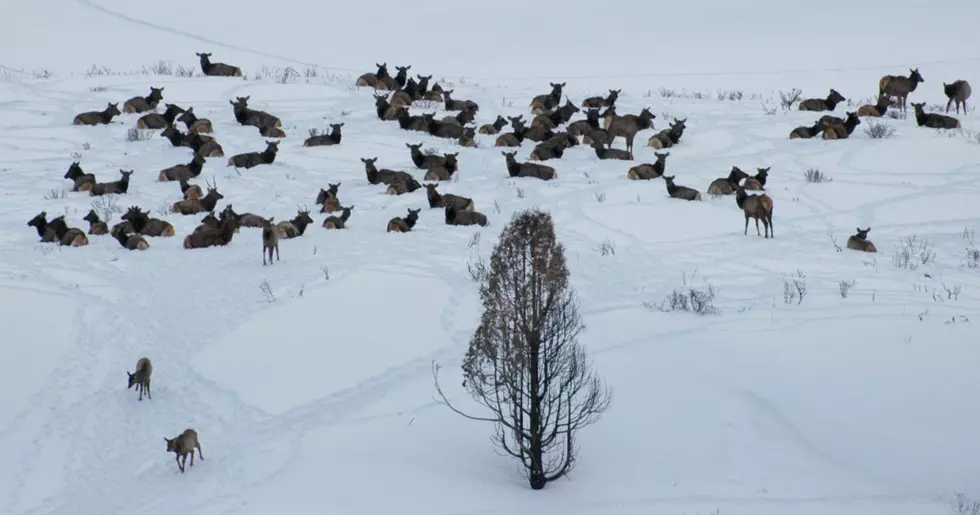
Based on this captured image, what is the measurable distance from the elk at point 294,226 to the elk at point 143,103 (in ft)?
32.9

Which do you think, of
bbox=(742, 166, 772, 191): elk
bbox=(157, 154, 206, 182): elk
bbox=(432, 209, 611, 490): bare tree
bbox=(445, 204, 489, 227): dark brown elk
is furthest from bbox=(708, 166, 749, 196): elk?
bbox=(432, 209, 611, 490): bare tree

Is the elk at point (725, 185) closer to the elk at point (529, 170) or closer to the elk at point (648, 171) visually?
the elk at point (648, 171)

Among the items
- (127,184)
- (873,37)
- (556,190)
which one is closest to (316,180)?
(127,184)

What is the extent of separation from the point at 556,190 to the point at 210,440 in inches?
421

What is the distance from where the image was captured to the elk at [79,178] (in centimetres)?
1966

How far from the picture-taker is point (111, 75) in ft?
98.7

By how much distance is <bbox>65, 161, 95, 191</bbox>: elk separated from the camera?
774 inches

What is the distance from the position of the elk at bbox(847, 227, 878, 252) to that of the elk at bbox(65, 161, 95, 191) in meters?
13.8

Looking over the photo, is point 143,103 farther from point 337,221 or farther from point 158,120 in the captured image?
point 337,221

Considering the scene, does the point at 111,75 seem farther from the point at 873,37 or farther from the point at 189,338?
the point at 873,37

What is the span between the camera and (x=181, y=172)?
20.3m

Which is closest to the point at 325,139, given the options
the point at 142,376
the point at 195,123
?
the point at 195,123

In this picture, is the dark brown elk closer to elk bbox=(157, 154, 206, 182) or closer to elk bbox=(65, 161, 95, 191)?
elk bbox=(157, 154, 206, 182)

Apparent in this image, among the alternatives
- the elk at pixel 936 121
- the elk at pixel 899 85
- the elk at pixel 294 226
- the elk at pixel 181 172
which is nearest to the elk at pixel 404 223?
the elk at pixel 294 226
